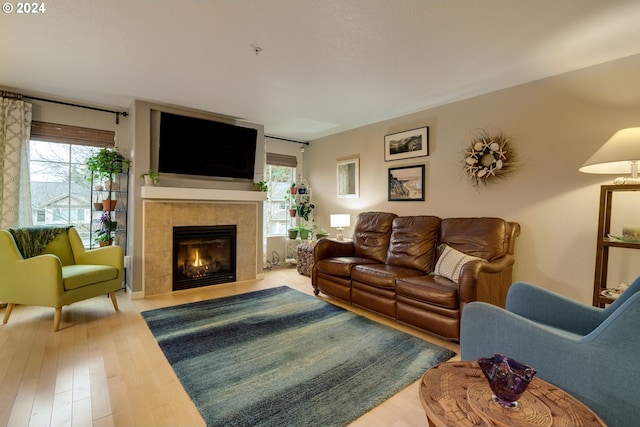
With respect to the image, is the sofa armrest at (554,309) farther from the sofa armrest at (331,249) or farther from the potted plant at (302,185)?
the potted plant at (302,185)

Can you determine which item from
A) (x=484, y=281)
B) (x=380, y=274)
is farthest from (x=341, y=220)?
(x=484, y=281)

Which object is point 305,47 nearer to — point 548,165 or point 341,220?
point 548,165

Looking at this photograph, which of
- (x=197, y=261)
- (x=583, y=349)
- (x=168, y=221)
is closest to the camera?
(x=583, y=349)

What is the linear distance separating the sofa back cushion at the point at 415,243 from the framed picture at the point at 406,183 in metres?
0.42

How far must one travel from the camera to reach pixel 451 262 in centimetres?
284

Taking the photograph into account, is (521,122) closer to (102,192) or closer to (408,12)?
(408,12)

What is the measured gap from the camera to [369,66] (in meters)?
2.66

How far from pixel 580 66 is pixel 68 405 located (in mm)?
4611

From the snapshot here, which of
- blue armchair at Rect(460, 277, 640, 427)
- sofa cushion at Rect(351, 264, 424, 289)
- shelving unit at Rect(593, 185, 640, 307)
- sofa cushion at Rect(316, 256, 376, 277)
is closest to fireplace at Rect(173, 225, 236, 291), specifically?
sofa cushion at Rect(316, 256, 376, 277)

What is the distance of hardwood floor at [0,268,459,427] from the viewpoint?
5.23ft

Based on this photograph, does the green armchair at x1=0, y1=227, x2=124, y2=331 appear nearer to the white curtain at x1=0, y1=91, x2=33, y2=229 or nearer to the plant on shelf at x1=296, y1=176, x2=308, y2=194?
the white curtain at x1=0, y1=91, x2=33, y2=229

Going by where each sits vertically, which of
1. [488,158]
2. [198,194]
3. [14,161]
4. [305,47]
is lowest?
[198,194]

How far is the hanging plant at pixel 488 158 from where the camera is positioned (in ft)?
10.0

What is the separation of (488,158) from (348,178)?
85.7 inches
